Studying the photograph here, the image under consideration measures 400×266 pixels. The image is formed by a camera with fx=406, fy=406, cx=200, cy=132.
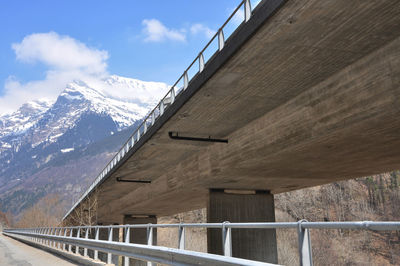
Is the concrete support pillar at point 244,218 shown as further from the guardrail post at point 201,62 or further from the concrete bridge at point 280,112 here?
the guardrail post at point 201,62

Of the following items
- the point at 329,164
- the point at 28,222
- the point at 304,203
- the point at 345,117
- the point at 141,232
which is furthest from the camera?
the point at 28,222

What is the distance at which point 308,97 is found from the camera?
1363cm

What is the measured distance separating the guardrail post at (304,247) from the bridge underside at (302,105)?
5.84 metres

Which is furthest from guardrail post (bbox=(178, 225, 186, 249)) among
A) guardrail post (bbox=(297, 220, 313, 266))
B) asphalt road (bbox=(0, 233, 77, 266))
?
asphalt road (bbox=(0, 233, 77, 266))

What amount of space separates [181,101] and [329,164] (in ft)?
24.4

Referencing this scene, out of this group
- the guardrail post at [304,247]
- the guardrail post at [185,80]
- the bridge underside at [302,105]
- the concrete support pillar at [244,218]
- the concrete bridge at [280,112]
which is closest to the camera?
the guardrail post at [304,247]

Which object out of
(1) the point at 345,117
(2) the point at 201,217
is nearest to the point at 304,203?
(2) the point at 201,217

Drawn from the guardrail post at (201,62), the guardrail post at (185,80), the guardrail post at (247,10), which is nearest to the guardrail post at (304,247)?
the guardrail post at (247,10)

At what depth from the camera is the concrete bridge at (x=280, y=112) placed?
9.91 m

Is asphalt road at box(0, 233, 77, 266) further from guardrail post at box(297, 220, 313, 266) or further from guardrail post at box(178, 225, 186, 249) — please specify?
guardrail post at box(297, 220, 313, 266)

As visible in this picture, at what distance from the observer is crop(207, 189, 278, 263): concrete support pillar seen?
23141 mm

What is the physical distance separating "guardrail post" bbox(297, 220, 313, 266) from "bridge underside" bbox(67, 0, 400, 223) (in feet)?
19.1

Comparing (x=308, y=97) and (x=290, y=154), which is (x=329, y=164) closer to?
(x=290, y=154)

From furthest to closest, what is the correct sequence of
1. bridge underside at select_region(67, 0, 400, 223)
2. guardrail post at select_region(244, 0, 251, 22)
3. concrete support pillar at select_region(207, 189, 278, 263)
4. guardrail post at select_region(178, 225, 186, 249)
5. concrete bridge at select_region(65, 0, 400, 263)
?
concrete support pillar at select_region(207, 189, 278, 263) → guardrail post at select_region(244, 0, 251, 22) → concrete bridge at select_region(65, 0, 400, 263) → bridge underside at select_region(67, 0, 400, 223) → guardrail post at select_region(178, 225, 186, 249)
